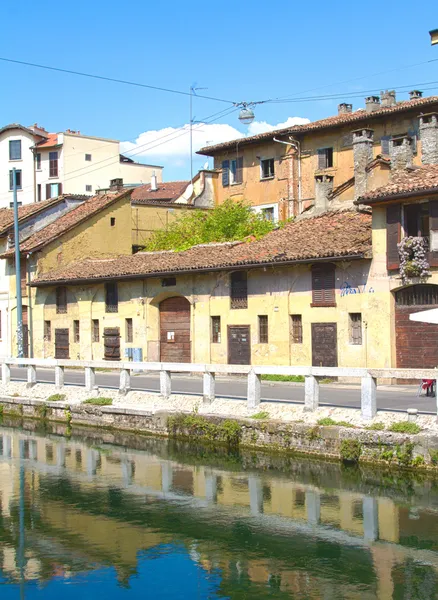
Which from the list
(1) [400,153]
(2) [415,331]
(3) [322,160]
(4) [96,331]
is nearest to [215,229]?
(3) [322,160]

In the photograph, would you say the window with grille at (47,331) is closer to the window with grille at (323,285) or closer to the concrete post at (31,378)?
the concrete post at (31,378)

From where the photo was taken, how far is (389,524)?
526 inches

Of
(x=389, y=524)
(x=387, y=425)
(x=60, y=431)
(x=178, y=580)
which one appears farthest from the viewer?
(x=60, y=431)

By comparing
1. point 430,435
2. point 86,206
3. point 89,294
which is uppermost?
point 86,206

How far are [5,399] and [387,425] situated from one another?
45.8 feet

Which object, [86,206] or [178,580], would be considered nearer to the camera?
[178,580]

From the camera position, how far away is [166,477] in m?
17.2

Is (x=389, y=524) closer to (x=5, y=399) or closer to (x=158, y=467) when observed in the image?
(x=158, y=467)

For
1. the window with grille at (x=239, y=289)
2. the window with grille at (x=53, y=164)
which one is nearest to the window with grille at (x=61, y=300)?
the window with grille at (x=239, y=289)

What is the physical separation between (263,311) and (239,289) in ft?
4.75

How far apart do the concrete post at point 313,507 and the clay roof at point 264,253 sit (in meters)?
13.3

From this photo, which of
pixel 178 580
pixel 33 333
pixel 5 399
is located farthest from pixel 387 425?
pixel 33 333

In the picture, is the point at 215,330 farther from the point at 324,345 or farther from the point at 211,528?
the point at 211,528

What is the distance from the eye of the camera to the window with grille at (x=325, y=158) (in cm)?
4725
